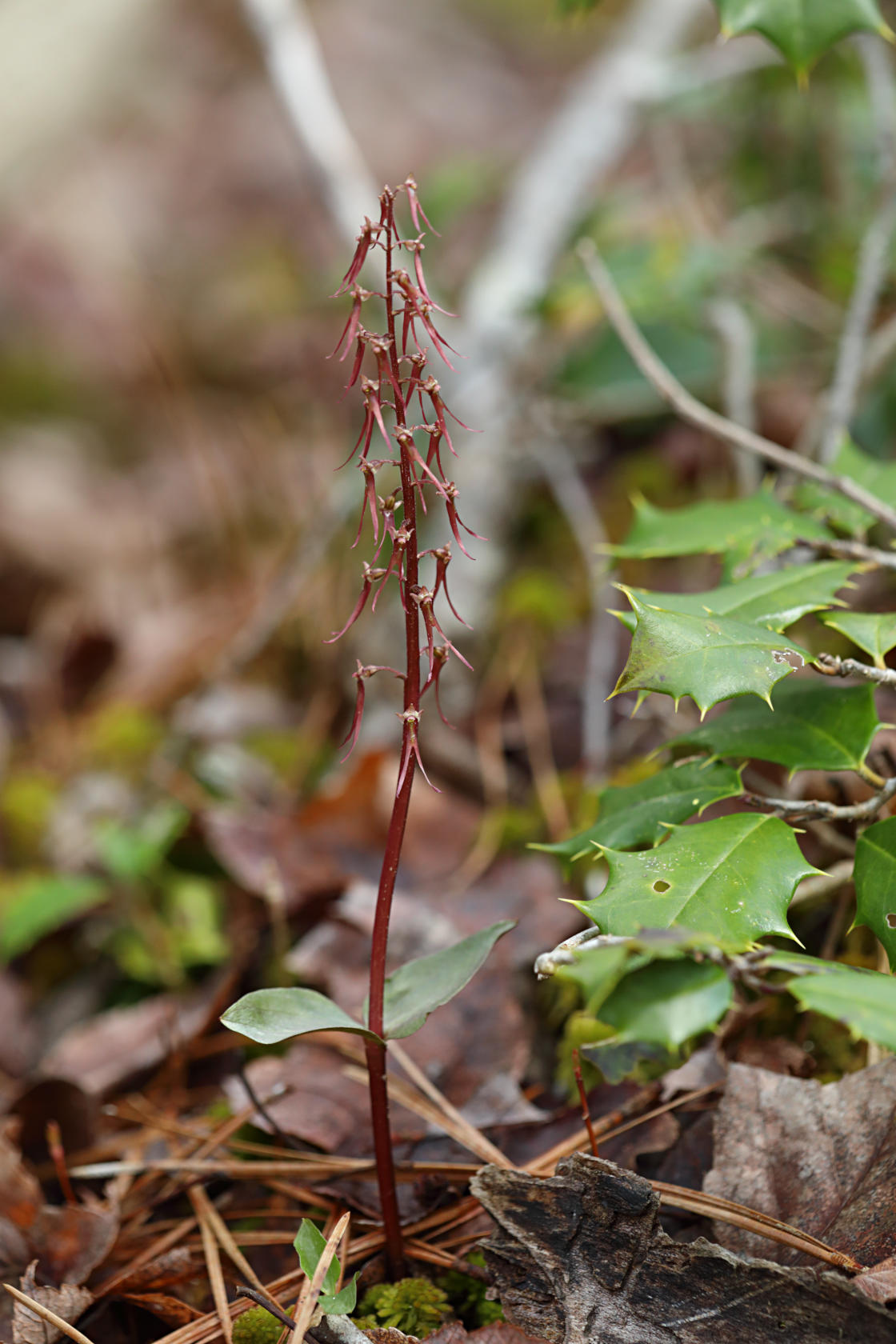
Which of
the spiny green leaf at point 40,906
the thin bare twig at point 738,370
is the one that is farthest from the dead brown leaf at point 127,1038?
the thin bare twig at point 738,370

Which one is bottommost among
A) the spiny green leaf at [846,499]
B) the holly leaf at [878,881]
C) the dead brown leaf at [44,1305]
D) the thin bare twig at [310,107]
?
the dead brown leaf at [44,1305]

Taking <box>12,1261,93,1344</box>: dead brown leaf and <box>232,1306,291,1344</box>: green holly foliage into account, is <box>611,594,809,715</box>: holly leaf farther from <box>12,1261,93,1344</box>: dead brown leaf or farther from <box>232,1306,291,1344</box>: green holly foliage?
<box>12,1261,93,1344</box>: dead brown leaf

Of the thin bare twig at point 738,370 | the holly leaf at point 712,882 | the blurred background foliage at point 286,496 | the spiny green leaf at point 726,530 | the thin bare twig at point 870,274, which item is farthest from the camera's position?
the blurred background foliage at point 286,496

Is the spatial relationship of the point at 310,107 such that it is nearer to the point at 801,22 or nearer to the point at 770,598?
the point at 801,22

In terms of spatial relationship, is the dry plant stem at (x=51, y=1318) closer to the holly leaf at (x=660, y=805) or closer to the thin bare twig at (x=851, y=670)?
the holly leaf at (x=660, y=805)

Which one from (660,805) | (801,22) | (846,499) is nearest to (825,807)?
(660,805)

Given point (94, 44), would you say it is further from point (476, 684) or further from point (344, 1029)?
point (344, 1029)
